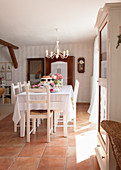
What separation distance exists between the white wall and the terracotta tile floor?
3425mm

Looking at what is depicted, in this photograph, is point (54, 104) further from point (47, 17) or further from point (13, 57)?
point (13, 57)

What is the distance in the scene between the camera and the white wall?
6848 millimetres

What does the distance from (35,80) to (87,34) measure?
3033 mm

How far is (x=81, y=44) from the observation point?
6.86 meters

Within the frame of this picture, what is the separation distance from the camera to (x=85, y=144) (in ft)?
9.23

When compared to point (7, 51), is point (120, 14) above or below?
below

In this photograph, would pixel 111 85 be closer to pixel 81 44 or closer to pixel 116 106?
pixel 116 106

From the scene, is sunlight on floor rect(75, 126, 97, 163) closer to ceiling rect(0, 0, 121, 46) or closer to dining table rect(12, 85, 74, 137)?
dining table rect(12, 85, 74, 137)

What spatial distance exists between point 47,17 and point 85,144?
111 inches

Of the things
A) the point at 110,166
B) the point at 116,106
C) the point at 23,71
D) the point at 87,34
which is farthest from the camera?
the point at 23,71

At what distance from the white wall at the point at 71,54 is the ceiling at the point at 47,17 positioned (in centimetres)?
163

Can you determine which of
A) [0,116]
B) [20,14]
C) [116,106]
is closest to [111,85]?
[116,106]

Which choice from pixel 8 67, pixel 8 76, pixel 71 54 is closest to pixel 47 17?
pixel 71 54

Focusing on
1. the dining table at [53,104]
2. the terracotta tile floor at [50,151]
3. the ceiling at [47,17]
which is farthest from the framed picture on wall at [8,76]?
the dining table at [53,104]
